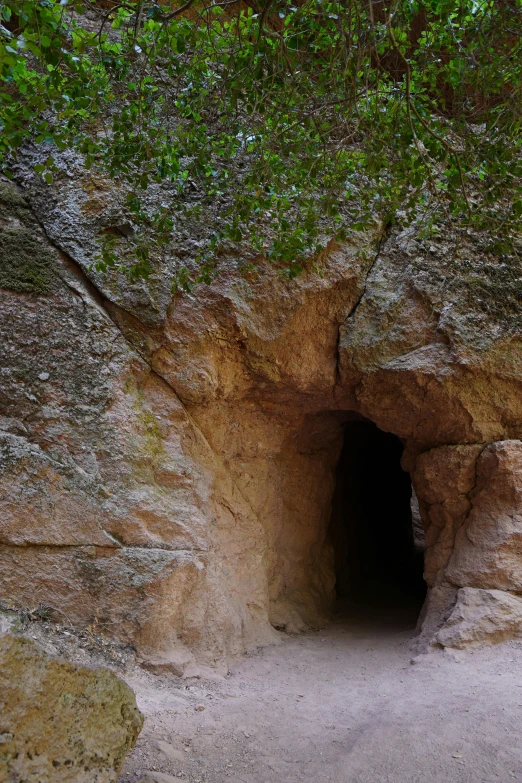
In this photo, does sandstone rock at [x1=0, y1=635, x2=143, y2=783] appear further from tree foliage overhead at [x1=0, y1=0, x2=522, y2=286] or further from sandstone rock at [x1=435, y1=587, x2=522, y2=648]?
sandstone rock at [x1=435, y1=587, x2=522, y2=648]

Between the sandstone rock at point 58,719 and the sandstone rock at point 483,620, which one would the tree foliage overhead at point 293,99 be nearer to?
the sandstone rock at point 58,719

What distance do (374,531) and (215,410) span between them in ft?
18.5

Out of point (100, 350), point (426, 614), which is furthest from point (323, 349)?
point (426, 614)

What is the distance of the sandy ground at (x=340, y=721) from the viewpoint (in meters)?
3.29

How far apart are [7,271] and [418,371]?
3.39 meters

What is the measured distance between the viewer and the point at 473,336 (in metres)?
5.50

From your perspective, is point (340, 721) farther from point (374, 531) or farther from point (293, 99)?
point (374, 531)

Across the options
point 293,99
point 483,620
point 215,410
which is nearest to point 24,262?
point 215,410

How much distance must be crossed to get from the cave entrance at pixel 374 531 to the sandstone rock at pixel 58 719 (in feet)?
16.1

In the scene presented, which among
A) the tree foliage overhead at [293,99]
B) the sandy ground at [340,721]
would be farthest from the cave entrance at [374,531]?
the tree foliage overhead at [293,99]

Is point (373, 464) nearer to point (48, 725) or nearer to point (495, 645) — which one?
point (495, 645)

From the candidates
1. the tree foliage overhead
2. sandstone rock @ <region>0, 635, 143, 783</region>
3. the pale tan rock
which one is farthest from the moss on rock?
the pale tan rock

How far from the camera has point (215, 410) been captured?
5.54 metres

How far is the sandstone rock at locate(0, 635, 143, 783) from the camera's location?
7.11ft
